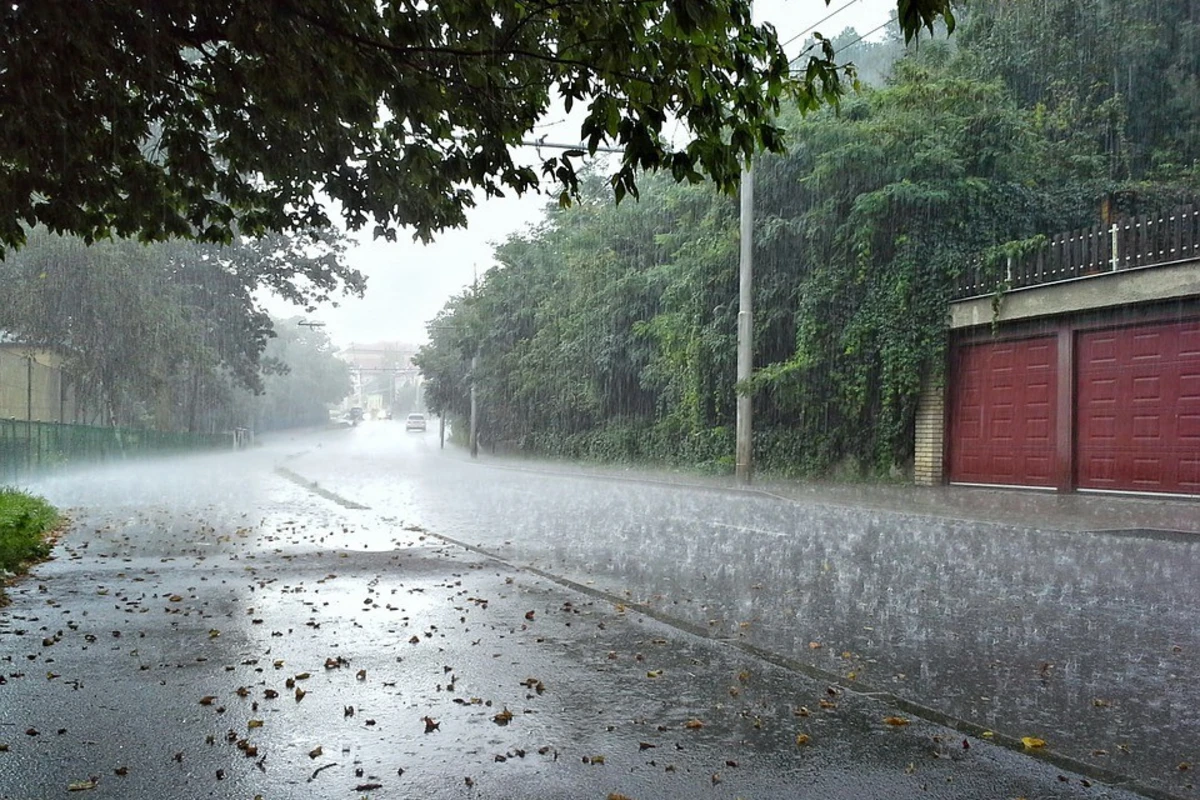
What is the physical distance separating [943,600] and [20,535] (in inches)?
346

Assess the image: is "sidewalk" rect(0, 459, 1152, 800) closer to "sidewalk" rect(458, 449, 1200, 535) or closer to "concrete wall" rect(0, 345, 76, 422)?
"sidewalk" rect(458, 449, 1200, 535)

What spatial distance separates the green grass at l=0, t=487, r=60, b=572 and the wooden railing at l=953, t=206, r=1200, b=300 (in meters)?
15.9

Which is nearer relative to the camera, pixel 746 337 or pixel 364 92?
pixel 364 92

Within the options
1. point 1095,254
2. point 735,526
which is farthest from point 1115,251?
point 735,526

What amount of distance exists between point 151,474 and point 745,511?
74.5 ft

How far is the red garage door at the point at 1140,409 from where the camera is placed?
15.1 m

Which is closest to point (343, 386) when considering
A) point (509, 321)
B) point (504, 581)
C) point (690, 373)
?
point (509, 321)

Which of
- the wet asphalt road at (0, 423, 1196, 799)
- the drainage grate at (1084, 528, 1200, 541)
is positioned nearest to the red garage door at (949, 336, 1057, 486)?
the drainage grate at (1084, 528, 1200, 541)

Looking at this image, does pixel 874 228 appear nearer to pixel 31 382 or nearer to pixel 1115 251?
pixel 1115 251

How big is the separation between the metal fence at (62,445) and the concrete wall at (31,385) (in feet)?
4.60

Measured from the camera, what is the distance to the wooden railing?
49.0 ft

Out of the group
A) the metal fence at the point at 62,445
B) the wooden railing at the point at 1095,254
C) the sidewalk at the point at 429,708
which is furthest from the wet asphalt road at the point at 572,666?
the metal fence at the point at 62,445

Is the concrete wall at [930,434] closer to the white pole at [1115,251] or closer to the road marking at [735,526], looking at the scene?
the white pole at [1115,251]

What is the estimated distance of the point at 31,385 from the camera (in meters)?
31.1
